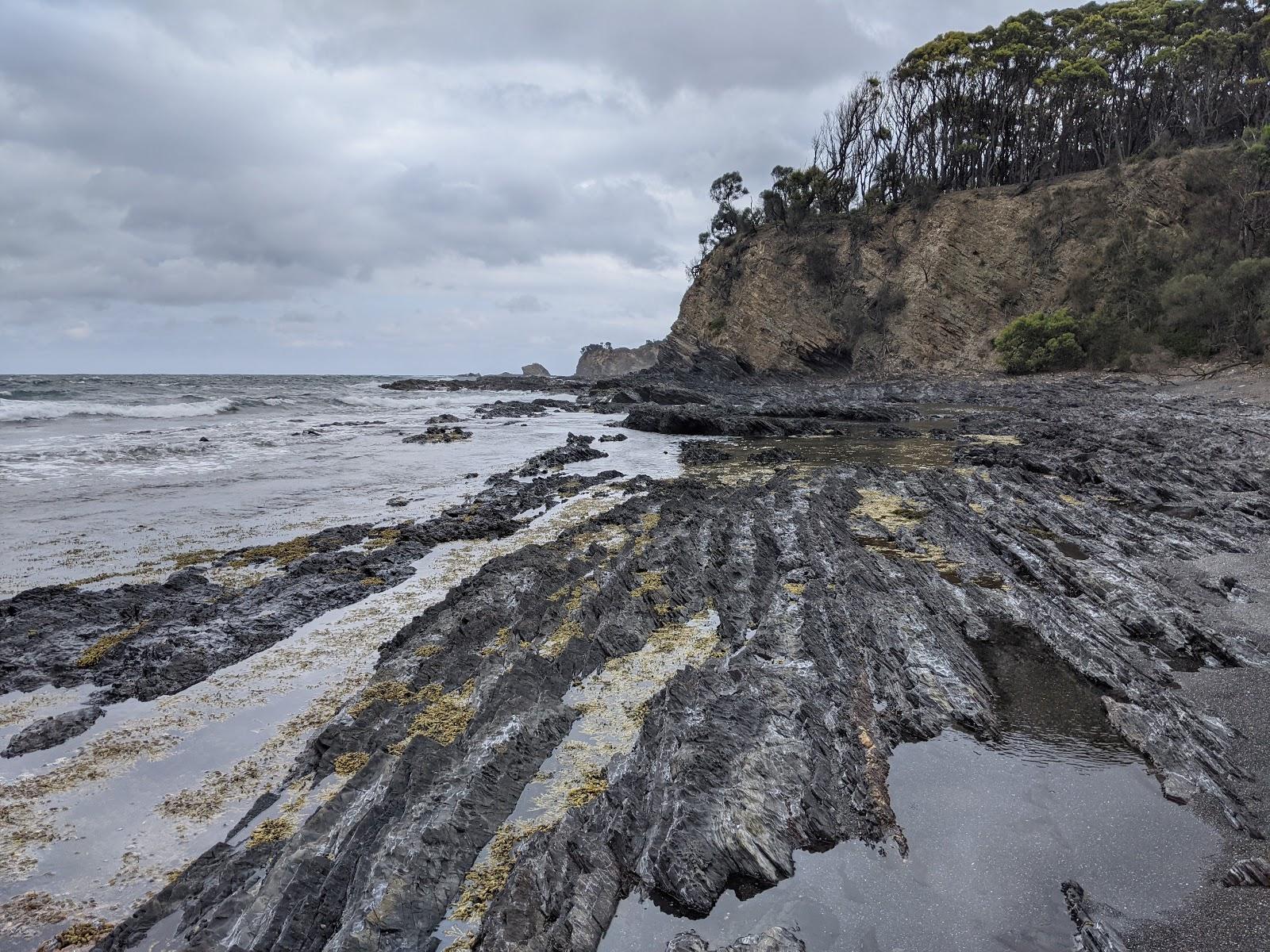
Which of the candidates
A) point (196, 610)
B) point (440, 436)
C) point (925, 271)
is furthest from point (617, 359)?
point (196, 610)

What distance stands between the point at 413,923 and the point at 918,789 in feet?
12.2

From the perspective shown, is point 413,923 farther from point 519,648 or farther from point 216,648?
point 216,648

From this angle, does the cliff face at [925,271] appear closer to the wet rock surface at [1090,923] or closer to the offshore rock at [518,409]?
the offshore rock at [518,409]

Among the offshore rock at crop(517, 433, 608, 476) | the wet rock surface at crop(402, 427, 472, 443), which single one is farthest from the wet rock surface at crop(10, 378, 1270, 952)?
the wet rock surface at crop(402, 427, 472, 443)

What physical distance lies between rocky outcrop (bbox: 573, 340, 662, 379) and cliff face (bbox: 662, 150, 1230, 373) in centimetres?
5945

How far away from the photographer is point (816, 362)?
61.9 m

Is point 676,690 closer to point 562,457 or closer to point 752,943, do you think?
point 752,943

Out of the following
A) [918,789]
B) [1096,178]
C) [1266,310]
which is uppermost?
[1096,178]

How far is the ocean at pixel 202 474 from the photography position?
41.3 ft

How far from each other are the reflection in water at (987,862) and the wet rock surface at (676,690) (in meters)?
0.15

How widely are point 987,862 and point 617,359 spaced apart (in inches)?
5169

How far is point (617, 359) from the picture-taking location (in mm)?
133000

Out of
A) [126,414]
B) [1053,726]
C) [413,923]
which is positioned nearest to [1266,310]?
[1053,726]

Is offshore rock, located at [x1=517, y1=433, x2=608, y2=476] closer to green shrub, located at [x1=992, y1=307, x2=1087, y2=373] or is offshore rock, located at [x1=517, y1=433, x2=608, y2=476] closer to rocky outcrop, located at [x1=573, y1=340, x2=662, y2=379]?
green shrub, located at [x1=992, y1=307, x2=1087, y2=373]
